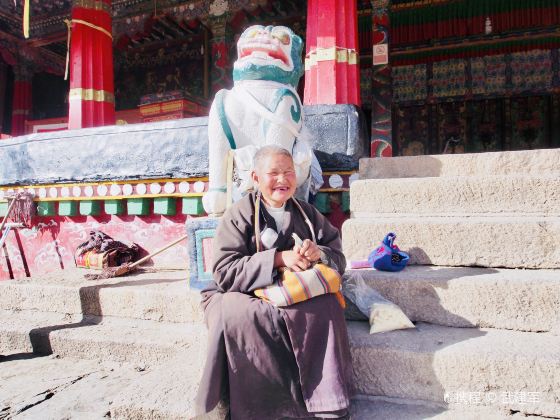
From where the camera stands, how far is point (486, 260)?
6.61 feet

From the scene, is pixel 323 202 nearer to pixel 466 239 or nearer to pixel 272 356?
pixel 466 239

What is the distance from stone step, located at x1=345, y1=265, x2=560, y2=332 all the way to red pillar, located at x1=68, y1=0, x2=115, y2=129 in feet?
17.9

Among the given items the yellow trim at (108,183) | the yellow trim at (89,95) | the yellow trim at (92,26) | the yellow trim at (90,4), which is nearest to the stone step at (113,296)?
the yellow trim at (108,183)

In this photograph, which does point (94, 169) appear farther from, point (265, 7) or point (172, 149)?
point (265, 7)

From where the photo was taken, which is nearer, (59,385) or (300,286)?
(300,286)

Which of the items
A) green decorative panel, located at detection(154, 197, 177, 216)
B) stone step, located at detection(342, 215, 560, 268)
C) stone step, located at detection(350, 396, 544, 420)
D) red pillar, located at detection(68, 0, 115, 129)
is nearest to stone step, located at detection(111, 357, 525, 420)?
stone step, located at detection(350, 396, 544, 420)

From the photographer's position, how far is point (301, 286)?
1.44m

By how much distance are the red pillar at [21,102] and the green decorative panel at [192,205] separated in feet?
30.2

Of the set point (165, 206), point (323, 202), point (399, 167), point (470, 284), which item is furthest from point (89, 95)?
point (470, 284)

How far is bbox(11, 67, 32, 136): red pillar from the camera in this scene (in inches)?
401

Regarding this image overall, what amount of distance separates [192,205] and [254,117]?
112 cm

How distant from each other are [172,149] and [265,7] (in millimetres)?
5778

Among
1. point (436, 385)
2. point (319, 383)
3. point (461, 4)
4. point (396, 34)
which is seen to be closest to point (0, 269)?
point (319, 383)

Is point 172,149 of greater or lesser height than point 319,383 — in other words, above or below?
above
